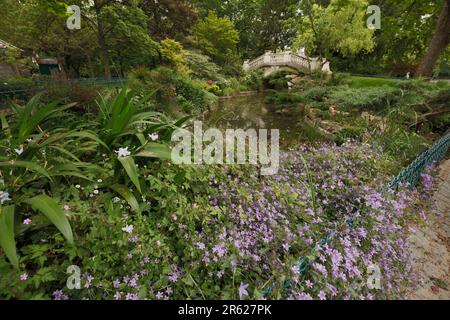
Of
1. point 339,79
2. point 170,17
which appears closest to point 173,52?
point 170,17

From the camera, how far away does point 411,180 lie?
8.53ft

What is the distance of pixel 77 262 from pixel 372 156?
306cm

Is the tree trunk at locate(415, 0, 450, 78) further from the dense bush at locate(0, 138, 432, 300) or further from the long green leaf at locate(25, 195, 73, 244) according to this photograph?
the long green leaf at locate(25, 195, 73, 244)

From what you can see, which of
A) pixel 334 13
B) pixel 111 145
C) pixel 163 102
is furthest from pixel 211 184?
pixel 334 13

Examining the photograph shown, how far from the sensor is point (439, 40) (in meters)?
7.99

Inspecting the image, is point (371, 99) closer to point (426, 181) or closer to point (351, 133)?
point (351, 133)

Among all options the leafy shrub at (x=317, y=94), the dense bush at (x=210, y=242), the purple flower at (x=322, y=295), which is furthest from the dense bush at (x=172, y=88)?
the purple flower at (x=322, y=295)

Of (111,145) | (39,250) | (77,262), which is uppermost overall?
(111,145)

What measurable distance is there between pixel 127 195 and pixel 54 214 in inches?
15.3

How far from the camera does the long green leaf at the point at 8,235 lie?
858 millimetres

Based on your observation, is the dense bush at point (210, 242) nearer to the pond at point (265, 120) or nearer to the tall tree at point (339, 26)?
the pond at point (265, 120)

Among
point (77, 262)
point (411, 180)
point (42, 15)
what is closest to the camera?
point (77, 262)

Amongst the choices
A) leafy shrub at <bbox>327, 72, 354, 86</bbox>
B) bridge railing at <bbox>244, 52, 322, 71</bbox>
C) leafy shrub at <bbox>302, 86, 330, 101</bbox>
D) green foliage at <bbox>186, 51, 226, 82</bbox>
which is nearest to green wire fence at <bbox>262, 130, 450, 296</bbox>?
leafy shrub at <bbox>302, 86, 330, 101</bbox>
